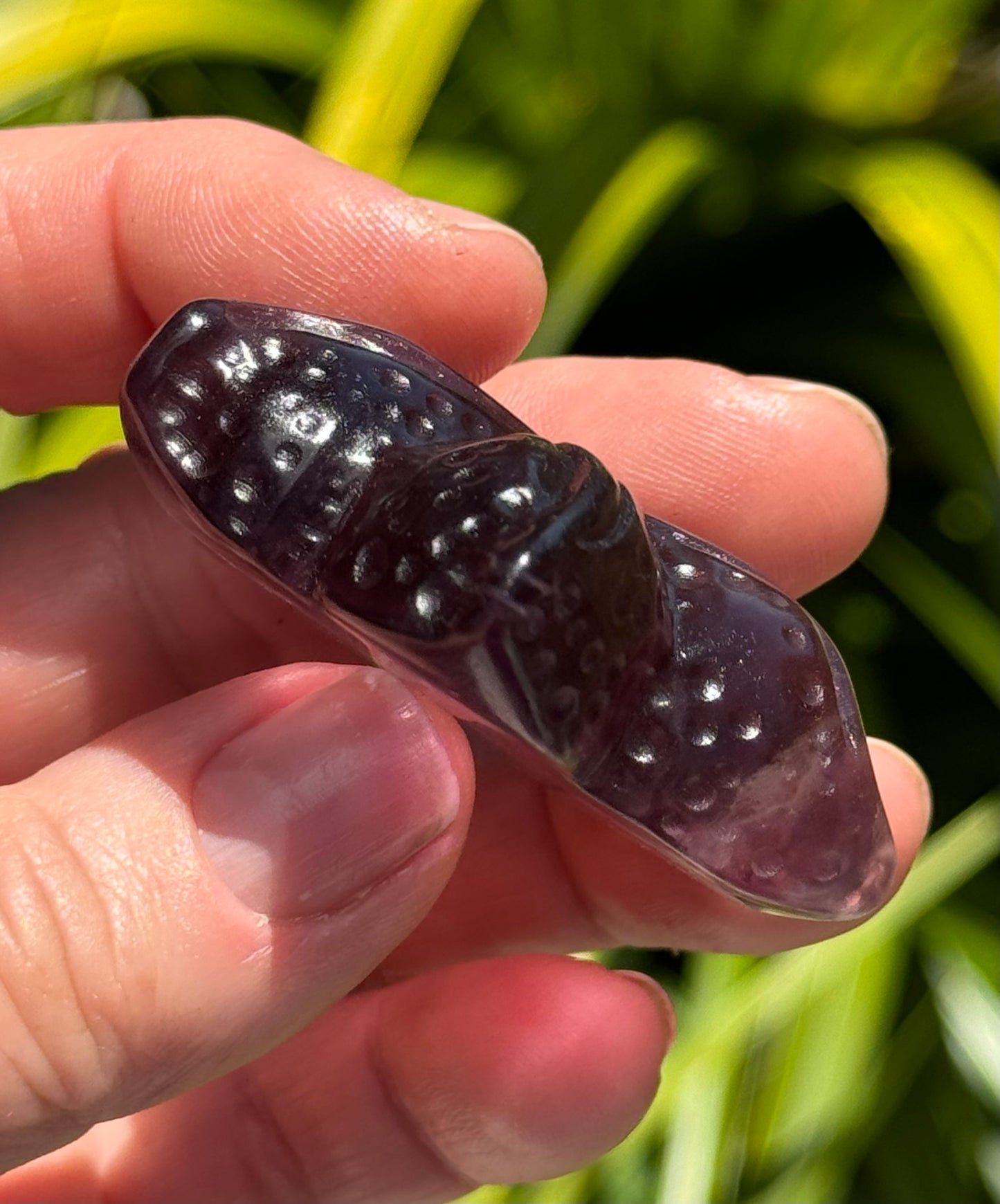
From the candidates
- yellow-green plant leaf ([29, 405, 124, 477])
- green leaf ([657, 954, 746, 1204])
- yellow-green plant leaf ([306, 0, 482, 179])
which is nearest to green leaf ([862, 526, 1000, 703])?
green leaf ([657, 954, 746, 1204])

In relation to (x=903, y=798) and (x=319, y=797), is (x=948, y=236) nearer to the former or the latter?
(x=903, y=798)

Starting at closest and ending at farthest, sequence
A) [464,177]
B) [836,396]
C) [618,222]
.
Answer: [836,396]
[618,222]
[464,177]

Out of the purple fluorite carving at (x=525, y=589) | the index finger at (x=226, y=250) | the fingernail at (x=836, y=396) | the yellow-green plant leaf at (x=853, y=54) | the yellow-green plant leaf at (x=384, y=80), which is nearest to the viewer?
the purple fluorite carving at (x=525, y=589)

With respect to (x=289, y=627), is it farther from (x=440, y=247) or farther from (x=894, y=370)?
(x=894, y=370)

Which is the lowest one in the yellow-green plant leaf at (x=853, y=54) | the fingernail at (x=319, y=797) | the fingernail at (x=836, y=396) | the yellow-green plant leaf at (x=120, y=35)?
the fingernail at (x=319, y=797)

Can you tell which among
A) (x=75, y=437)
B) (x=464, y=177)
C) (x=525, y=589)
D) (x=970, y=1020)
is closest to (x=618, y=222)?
(x=464, y=177)

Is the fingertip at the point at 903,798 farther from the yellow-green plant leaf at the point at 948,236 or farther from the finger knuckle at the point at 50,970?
the finger knuckle at the point at 50,970

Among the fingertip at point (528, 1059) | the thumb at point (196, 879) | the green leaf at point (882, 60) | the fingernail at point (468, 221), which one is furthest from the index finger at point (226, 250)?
the green leaf at point (882, 60)
